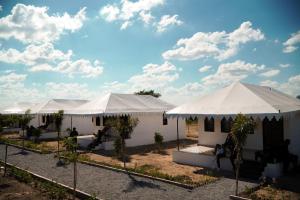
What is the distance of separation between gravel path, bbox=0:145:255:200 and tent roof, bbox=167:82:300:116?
3.25m

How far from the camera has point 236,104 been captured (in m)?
13.5

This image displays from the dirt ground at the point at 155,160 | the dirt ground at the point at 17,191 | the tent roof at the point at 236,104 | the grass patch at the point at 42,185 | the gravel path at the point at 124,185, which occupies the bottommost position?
the dirt ground at the point at 17,191

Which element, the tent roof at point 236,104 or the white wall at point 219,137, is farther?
the white wall at point 219,137

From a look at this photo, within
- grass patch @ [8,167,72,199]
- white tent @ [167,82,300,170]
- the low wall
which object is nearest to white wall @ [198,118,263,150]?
white tent @ [167,82,300,170]

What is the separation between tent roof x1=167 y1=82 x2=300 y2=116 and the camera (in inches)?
490

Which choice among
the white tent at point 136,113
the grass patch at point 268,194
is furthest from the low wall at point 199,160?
the white tent at point 136,113

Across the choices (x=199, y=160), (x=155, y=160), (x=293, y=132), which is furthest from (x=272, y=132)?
(x=155, y=160)

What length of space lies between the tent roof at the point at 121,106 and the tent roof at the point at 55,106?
9.06 meters

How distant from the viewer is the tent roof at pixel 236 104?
490 inches

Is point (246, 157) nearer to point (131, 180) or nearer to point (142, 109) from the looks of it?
point (131, 180)

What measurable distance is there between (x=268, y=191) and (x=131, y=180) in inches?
199

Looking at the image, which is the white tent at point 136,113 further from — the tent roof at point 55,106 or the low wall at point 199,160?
the tent roof at point 55,106

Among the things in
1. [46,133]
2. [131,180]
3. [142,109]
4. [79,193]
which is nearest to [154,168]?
[131,180]

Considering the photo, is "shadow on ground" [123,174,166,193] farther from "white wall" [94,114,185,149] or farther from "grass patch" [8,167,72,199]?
"white wall" [94,114,185,149]
